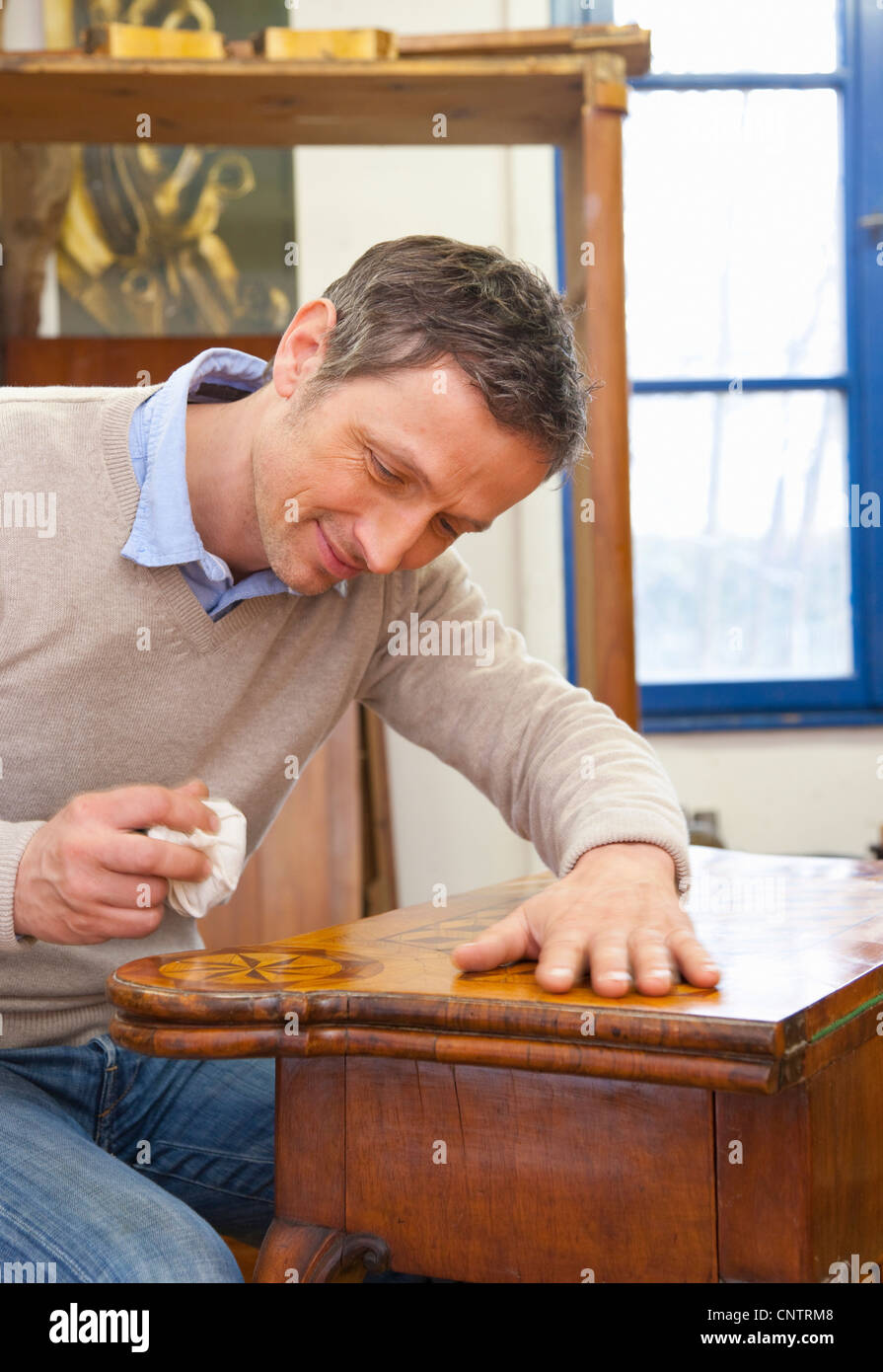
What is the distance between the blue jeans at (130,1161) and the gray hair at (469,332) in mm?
698

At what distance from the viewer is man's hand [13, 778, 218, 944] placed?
100 centimetres

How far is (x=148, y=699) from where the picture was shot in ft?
4.37

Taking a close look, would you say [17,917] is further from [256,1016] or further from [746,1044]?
[746,1044]

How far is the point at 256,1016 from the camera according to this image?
91 cm

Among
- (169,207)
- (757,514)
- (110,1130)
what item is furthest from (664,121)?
(110,1130)

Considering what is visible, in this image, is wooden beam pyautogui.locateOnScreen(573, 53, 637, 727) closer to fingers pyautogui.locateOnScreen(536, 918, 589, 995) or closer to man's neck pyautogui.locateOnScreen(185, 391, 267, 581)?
man's neck pyautogui.locateOnScreen(185, 391, 267, 581)

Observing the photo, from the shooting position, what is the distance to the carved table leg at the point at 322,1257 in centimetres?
95

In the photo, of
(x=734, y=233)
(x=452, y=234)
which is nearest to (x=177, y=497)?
(x=452, y=234)

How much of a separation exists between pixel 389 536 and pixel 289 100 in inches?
54.7

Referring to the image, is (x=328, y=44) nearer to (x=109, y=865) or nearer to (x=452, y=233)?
(x=452, y=233)

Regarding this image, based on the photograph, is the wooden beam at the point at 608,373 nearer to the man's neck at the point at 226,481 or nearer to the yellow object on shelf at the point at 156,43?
the yellow object on shelf at the point at 156,43

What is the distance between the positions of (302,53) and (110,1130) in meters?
1.75

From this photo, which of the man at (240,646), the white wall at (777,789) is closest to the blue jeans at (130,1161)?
the man at (240,646)

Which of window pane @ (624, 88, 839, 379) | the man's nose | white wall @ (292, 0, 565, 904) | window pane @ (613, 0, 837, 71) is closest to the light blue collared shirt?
the man's nose
